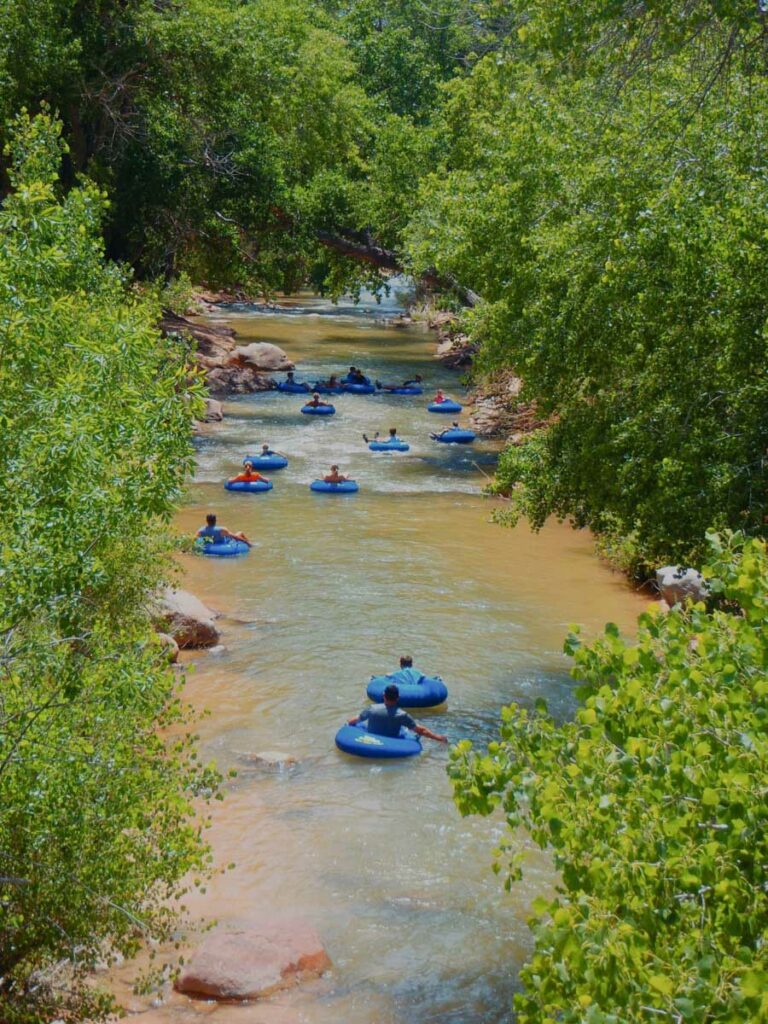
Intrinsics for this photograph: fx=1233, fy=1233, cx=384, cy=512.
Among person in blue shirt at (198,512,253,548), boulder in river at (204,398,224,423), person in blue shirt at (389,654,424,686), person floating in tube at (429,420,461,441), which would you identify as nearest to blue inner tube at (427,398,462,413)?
person floating in tube at (429,420,461,441)

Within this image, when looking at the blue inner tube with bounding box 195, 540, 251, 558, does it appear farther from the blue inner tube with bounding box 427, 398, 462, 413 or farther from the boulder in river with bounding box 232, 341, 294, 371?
the boulder in river with bounding box 232, 341, 294, 371

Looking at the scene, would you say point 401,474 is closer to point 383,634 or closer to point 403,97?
point 383,634

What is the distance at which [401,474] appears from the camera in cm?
2759

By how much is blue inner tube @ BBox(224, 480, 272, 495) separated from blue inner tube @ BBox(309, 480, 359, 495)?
1.01m

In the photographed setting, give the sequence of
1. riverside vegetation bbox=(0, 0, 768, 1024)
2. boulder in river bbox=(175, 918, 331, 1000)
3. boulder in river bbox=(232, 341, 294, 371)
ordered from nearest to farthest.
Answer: riverside vegetation bbox=(0, 0, 768, 1024)
boulder in river bbox=(175, 918, 331, 1000)
boulder in river bbox=(232, 341, 294, 371)

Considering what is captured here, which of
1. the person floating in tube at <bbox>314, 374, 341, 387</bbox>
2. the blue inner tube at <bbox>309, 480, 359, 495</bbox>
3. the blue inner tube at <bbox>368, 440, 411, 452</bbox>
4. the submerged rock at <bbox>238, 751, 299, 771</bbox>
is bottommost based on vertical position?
the submerged rock at <bbox>238, 751, 299, 771</bbox>

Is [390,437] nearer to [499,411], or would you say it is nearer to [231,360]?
[499,411]

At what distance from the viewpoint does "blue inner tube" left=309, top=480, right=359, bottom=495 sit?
993 inches

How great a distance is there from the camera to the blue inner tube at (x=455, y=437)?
3041 cm

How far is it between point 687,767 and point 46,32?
22.8 m

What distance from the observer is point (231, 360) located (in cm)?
3872

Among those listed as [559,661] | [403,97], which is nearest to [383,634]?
[559,661]

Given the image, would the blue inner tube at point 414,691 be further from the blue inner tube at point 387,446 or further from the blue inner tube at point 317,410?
the blue inner tube at point 317,410

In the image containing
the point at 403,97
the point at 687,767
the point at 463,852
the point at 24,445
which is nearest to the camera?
the point at 687,767
